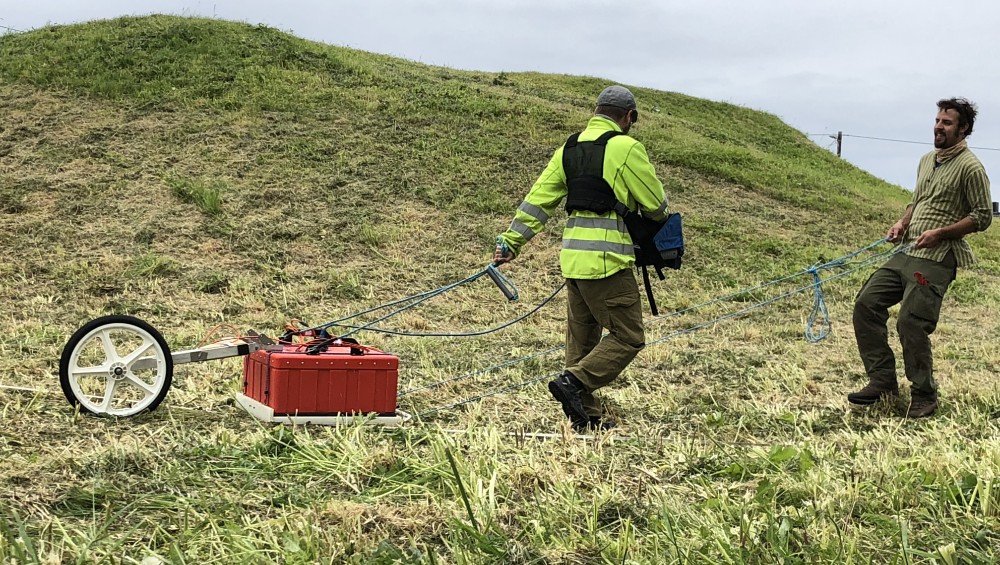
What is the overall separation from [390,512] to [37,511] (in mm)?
1284

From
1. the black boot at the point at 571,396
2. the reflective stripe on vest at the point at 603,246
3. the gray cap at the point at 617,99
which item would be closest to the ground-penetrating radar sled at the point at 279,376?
the black boot at the point at 571,396

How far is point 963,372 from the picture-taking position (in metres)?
7.09

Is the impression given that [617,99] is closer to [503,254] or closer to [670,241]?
[670,241]

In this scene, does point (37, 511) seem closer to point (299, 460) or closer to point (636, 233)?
point (299, 460)

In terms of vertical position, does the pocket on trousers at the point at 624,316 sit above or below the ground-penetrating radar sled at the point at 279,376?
above

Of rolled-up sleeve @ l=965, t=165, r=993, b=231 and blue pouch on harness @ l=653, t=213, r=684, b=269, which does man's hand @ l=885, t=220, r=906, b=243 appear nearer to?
rolled-up sleeve @ l=965, t=165, r=993, b=231

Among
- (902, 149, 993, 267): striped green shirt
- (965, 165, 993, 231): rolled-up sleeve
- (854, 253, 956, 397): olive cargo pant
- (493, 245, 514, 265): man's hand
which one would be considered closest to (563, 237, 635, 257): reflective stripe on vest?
(493, 245, 514, 265): man's hand

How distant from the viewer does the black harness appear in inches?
199

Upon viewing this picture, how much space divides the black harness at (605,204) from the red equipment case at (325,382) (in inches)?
56.1

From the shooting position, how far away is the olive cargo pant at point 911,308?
216 inches

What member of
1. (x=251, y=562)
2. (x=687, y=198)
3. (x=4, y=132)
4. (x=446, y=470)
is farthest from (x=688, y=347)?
(x=4, y=132)

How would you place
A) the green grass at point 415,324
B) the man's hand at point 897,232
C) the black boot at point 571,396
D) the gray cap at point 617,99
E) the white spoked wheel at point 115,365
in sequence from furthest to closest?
1. the man's hand at point 897,232
2. the gray cap at point 617,99
3. the black boot at point 571,396
4. the white spoked wheel at point 115,365
5. the green grass at point 415,324

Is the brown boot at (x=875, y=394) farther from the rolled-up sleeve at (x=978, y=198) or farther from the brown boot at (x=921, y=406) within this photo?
the rolled-up sleeve at (x=978, y=198)

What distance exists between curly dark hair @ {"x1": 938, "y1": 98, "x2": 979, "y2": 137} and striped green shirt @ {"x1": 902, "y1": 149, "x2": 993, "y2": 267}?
0.53 ft
